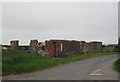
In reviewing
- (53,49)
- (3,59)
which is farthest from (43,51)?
(3,59)

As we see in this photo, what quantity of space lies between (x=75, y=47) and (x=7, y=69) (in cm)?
3337

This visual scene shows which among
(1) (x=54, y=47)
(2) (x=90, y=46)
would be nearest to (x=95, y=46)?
(2) (x=90, y=46)

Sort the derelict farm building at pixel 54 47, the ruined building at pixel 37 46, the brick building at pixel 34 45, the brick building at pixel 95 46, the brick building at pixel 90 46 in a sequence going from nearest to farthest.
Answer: the derelict farm building at pixel 54 47, the ruined building at pixel 37 46, the brick building at pixel 34 45, the brick building at pixel 90 46, the brick building at pixel 95 46

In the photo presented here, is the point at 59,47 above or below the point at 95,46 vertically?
above

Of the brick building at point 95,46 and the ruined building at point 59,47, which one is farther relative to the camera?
the brick building at point 95,46

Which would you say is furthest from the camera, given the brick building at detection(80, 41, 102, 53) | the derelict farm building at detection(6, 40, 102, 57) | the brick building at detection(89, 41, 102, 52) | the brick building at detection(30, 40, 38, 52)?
the brick building at detection(89, 41, 102, 52)

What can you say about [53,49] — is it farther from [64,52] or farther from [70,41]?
[70,41]

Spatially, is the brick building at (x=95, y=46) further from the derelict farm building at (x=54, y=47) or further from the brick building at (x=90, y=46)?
the derelict farm building at (x=54, y=47)

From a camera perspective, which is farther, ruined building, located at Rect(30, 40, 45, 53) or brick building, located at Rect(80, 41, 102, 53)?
brick building, located at Rect(80, 41, 102, 53)

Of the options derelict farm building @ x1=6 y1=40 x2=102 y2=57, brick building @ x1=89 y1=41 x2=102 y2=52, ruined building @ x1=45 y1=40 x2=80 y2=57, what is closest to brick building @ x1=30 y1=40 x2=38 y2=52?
derelict farm building @ x1=6 y1=40 x2=102 y2=57

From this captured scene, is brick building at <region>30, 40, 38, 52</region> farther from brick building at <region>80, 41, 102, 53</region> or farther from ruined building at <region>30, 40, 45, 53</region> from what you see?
brick building at <region>80, 41, 102, 53</region>

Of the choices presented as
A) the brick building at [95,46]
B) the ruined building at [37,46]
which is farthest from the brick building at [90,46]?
the ruined building at [37,46]

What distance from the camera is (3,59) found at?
978 inches

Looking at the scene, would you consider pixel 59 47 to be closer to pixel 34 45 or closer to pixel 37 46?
pixel 37 46
